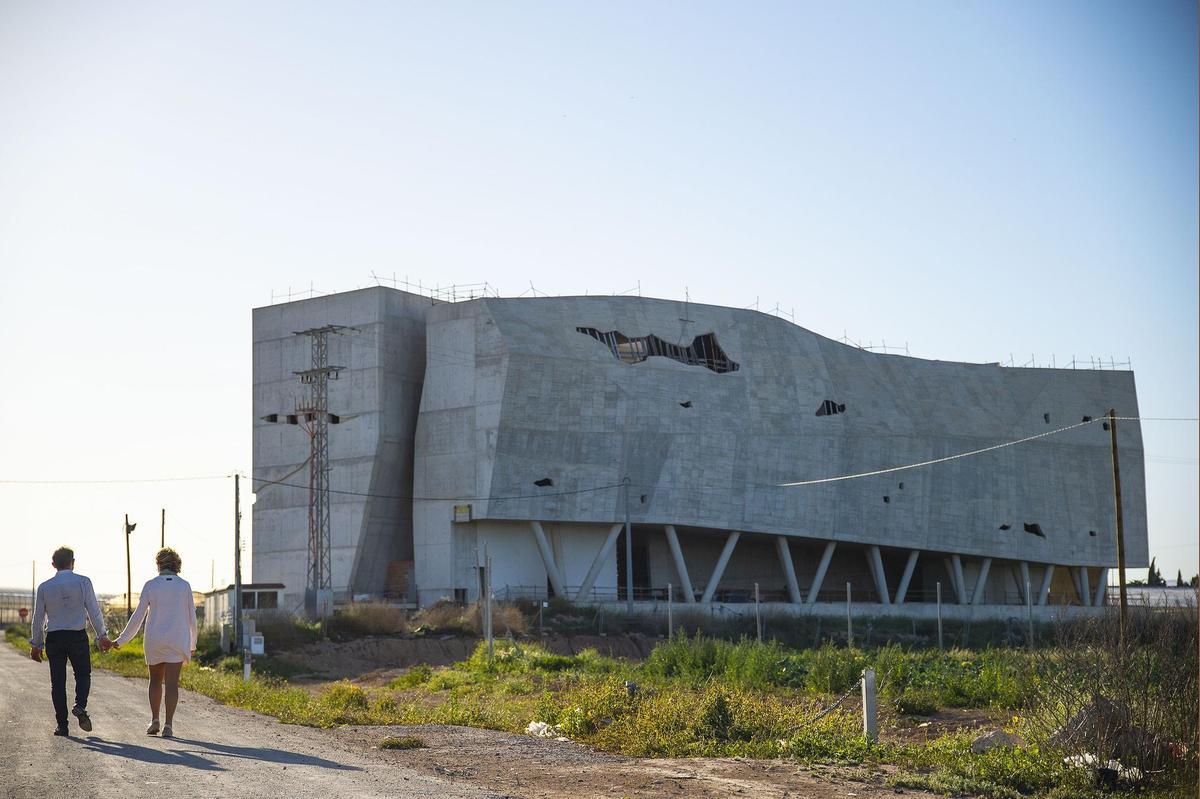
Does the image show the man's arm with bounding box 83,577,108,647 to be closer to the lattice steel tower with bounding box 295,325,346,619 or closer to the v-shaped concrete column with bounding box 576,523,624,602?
the lattice steel tower with bounding box 295,325,346,619

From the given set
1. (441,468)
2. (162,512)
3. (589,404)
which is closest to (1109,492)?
(589,404)

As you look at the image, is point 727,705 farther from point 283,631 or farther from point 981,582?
point 981,582

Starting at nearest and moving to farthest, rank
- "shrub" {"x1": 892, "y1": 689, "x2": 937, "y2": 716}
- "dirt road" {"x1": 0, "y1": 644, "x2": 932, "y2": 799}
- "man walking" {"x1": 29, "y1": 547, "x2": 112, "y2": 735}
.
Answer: "dirt road" {"x1": 0, "y1": 644, "x2": 932, "y2": 799}
"man walking" {"x1": 29, "y1": 547, "x2": 112, "y2": 735}
"shrub" {"x1": 892, "y1": 689, "x2": 937, "y2": 716}

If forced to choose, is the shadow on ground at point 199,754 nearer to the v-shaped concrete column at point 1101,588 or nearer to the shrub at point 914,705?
the shrub at point 914,705

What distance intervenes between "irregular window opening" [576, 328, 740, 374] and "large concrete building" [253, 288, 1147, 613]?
10 cm

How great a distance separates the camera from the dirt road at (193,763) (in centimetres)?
915

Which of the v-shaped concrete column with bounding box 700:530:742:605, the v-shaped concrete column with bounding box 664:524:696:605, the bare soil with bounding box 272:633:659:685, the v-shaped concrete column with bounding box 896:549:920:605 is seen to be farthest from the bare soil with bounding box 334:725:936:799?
the v-shaped concrete column with bounding box 896:549:920:605

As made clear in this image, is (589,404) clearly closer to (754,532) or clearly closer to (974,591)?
(754,532)

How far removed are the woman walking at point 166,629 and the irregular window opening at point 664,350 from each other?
43.6 meters

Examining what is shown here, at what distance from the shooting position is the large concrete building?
54062 millimetres

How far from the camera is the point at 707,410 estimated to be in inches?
2229

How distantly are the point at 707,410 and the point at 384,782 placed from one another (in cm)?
4687

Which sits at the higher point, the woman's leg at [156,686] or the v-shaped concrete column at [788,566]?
the woman's leg at [156,686]

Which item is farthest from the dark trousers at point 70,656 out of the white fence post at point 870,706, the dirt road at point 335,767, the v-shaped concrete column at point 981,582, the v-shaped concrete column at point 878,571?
the v-shaped concrete column at point 981,582
